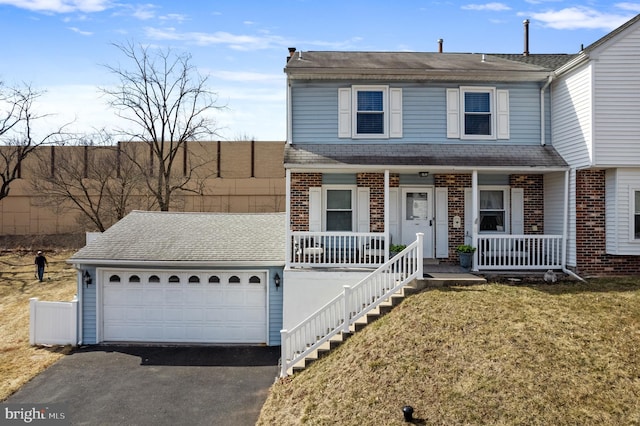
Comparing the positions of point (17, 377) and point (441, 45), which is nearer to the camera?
point (17, 377)

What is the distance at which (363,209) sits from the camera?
41.0ft

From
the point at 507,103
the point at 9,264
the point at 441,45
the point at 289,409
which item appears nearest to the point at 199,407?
the point at 289,409

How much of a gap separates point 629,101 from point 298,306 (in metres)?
10.0

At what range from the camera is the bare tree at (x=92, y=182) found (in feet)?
85.2

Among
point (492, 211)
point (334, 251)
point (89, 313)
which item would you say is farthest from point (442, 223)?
point (89, 313)

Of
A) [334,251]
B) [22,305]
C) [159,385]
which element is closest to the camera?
[159,385]

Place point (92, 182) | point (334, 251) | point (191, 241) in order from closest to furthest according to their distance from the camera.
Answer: point (334, 251)
point (191, 241)
point (92, 182)

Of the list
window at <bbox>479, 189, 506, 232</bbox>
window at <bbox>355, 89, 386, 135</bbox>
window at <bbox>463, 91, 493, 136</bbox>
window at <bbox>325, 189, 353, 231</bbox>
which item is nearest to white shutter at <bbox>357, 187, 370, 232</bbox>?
window at <bbox>325, 189, 353, 231</bbox>

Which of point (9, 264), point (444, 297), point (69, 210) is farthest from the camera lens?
point (69, 210)

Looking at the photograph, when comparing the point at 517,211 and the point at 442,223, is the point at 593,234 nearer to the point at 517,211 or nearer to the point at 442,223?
the point at 517,211

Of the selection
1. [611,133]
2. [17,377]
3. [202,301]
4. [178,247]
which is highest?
[611,133]

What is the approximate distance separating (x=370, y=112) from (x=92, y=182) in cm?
2242

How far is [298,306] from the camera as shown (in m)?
10.9

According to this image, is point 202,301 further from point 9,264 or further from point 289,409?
point 9,264
